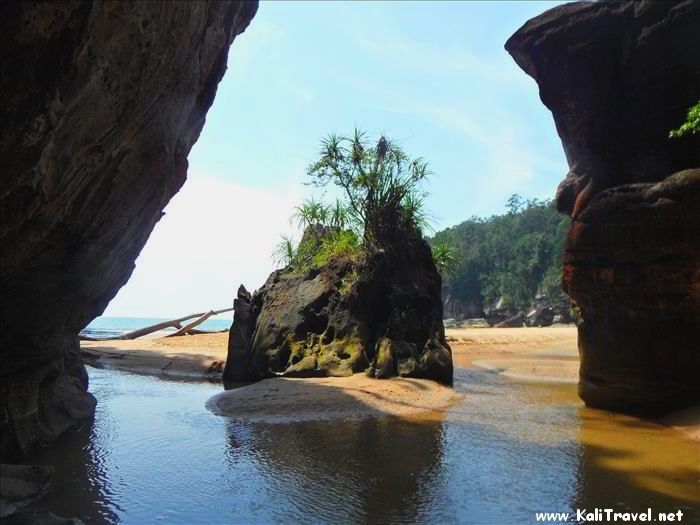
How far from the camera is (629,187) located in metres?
8.57

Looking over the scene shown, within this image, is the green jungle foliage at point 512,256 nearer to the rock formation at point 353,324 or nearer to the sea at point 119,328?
the sea at point 119,328

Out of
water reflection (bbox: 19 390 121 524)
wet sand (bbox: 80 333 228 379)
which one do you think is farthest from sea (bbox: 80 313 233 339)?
water reflection (bbox: 19 390 121 524)

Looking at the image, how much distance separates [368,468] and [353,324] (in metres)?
6.61

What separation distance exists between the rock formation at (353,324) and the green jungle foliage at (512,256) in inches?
2288

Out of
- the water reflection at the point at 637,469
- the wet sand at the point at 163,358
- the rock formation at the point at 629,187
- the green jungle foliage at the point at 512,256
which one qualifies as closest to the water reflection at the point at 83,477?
the water reflection at the point at 637,469

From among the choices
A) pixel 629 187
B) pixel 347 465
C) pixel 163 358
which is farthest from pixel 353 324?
pixel 163 358

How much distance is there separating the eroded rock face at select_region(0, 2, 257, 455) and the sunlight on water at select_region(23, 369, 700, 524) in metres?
1.20

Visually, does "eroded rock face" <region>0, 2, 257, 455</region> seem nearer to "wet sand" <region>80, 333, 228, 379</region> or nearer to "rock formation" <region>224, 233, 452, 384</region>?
"rock formation" <region>224, 233, 452, 384</region>

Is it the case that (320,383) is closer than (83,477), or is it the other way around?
(83,477)

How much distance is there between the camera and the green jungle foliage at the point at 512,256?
76.2 m

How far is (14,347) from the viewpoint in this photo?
5895 millimetres

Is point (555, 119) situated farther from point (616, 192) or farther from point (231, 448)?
point (231, 448)

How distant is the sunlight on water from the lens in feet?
14.6

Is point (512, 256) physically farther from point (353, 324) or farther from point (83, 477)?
point (83, 477)
